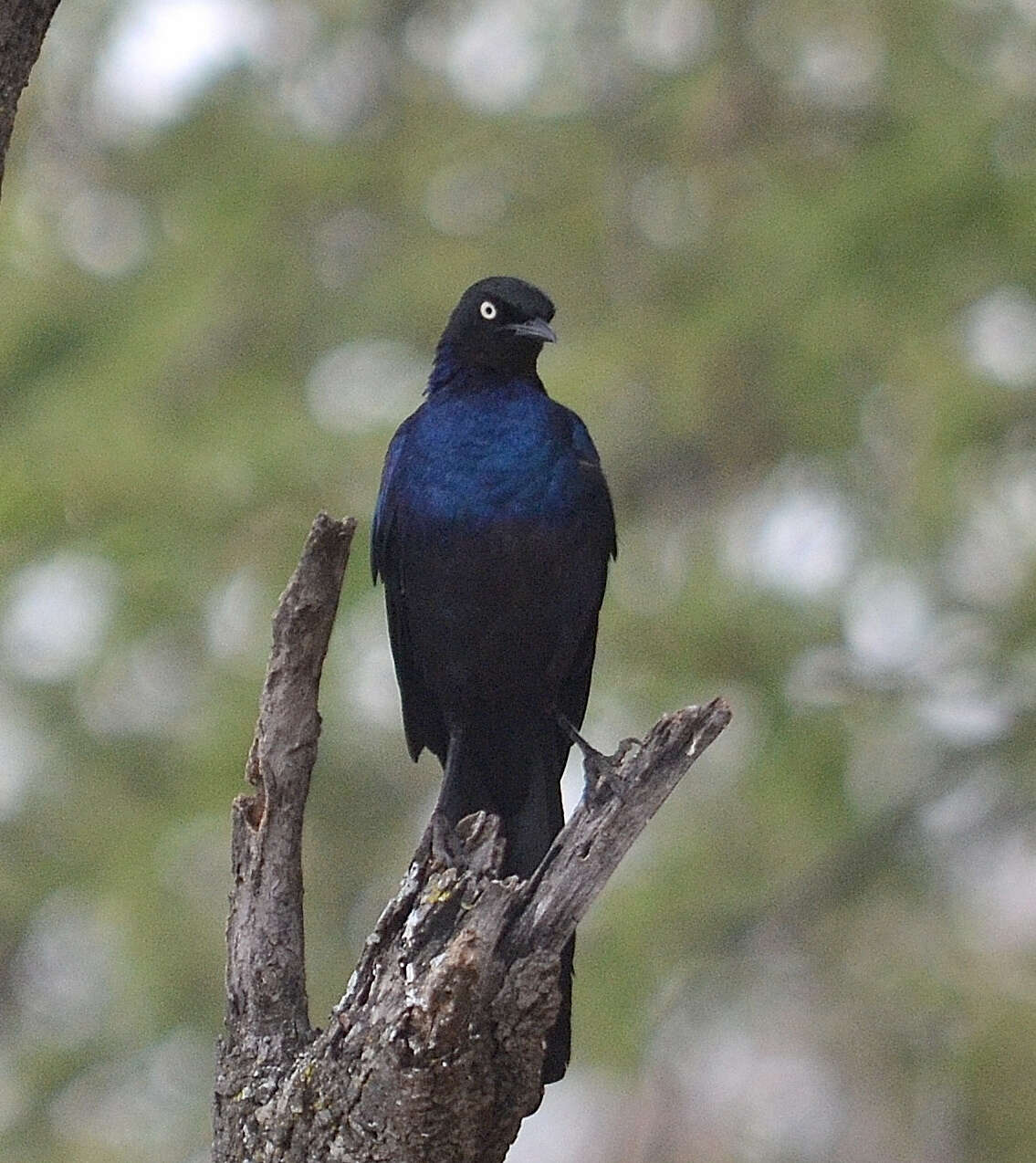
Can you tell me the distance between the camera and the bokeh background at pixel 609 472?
645 centimetres

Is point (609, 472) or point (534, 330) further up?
point (609, 472)


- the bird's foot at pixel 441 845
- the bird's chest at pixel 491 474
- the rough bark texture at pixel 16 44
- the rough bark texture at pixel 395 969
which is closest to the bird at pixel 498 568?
the bird's chest at pixel 491 474

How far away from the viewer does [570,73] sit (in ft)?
26.7

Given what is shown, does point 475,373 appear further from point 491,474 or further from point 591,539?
point 591,539

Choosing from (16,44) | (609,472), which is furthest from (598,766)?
(609,472)

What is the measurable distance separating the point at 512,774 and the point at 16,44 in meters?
2.13

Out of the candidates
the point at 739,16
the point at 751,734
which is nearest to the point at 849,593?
the point at 751,734

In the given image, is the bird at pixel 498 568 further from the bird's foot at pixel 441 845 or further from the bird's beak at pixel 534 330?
the bird's foot at pixel 441 845

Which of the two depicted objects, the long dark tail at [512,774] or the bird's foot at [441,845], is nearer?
the bird's foot at [441,845]

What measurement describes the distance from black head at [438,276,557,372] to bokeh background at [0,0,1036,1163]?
1.28m

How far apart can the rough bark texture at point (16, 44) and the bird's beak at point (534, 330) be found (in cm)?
181

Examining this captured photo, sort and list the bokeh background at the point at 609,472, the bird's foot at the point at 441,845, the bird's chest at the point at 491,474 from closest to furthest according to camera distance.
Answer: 1. the bird's foot at the point at 441,845
2. the bird's chest at the point at 491,474
3. the bokeh background at the point at 609,472

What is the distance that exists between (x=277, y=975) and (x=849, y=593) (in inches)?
160

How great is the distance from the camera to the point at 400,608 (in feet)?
14.9
